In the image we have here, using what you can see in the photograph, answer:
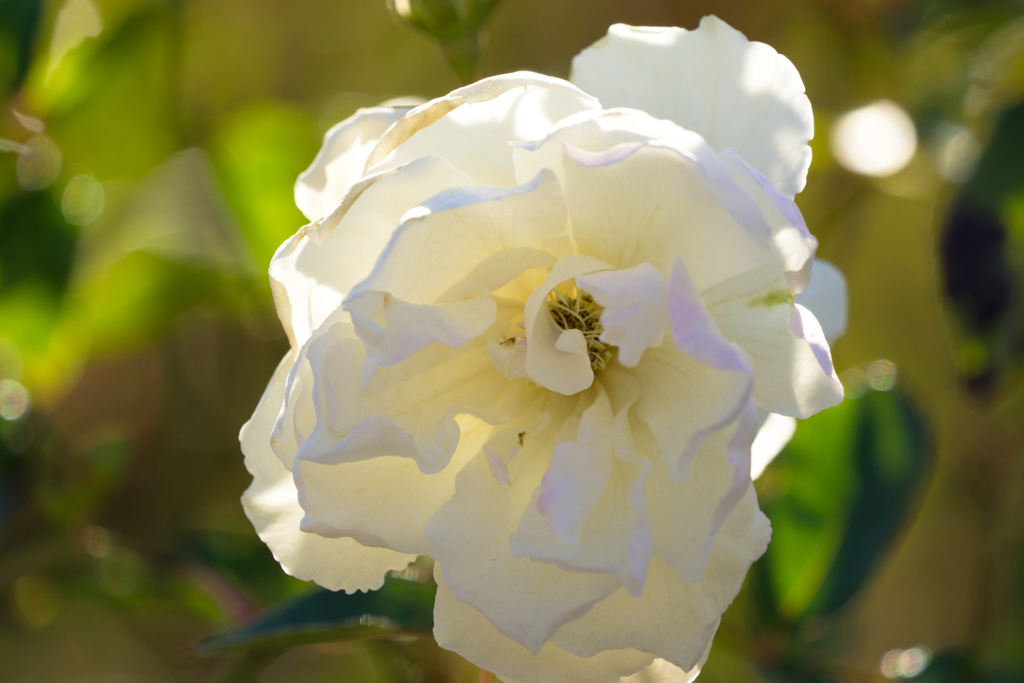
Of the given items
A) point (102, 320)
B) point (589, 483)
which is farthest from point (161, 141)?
point (589, 483)

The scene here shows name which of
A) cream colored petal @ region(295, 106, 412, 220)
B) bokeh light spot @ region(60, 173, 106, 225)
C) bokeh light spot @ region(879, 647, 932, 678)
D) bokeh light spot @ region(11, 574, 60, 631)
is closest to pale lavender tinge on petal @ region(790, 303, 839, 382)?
cream colored petal @ region(295, 106, 412, 220)

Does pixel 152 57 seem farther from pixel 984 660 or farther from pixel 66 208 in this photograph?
pixel 984 660

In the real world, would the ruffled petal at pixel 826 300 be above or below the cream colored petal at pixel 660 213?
below

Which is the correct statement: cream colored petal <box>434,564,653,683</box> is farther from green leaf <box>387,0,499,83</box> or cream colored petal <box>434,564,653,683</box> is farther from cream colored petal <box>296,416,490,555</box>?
green leaf <box>387,0,499,83</box>

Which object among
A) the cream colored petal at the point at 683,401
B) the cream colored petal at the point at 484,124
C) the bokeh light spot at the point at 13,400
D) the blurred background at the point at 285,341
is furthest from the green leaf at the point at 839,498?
the bokeh light spot at the point at 13,400

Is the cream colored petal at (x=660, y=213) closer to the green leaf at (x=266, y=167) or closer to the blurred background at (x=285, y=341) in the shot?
the blurred background at (x=285, y=341)

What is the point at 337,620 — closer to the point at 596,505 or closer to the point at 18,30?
the point at 596,505
